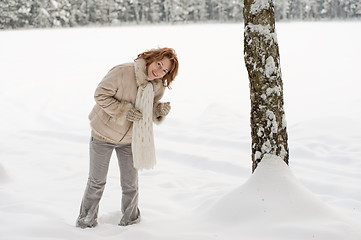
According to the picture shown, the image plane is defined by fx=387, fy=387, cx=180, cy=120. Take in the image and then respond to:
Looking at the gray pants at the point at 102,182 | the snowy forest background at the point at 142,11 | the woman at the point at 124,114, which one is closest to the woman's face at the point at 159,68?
the woman at the point at 124,114

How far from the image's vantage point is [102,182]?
3.23 meters

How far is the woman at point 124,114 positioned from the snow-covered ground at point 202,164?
0.85ft

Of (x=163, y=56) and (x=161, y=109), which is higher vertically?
(x=163, y=56)

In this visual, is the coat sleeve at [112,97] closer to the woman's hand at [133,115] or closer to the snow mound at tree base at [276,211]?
the woman's hand at [133,115]

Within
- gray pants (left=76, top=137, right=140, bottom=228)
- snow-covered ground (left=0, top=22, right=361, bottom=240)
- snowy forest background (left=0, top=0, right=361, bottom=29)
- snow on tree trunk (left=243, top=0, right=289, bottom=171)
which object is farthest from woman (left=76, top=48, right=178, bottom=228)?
snowy forest background (left=0, top=0, right=361, bottom=29)

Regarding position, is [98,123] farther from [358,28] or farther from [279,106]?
[358,28]

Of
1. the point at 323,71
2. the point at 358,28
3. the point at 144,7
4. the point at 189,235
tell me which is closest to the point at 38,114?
the point at 189,235

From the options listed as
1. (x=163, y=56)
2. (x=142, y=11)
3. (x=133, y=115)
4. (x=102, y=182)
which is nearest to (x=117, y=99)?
(x=133, y=115)

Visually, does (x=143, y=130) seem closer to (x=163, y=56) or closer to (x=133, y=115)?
(x=133, y=115)

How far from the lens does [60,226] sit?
2.95 m

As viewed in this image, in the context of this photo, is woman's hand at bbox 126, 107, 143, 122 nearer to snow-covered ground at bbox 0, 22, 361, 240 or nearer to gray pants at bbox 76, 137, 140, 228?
gray pants at bbox 76, 137, 140, 228

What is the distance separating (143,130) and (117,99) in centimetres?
33

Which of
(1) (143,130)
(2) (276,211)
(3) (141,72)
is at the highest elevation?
(3) (141,72)

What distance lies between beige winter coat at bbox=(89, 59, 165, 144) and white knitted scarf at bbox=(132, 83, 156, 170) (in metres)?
0.06
